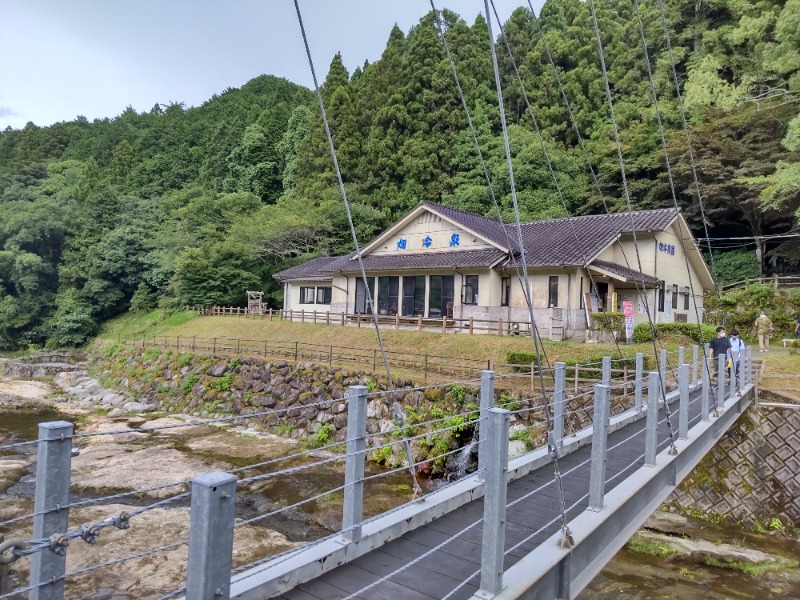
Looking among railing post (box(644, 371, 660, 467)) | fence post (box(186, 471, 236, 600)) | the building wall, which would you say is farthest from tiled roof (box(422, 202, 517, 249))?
fence post (box(186, 471, 236, 600))

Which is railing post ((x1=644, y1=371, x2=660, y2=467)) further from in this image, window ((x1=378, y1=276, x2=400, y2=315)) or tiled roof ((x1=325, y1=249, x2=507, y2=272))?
window ((x1=378, y1=276, x2=400, y2=315))

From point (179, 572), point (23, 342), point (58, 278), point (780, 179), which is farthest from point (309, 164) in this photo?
→ point (179, 572)

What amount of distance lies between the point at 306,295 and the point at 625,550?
2478 cm

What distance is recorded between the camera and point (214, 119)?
65938 millimetres

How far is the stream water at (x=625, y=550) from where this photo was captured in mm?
7180

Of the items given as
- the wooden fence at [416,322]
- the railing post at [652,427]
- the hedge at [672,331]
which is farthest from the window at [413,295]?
the railing post at [652,427]

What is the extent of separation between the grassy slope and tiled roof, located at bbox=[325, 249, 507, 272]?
10.3 feet

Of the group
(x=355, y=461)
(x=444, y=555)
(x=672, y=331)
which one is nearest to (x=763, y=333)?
(x=672, y=331)

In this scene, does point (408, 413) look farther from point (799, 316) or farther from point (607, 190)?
point (607, 190)

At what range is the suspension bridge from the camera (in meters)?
2.08

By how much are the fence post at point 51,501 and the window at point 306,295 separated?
93.1 feet

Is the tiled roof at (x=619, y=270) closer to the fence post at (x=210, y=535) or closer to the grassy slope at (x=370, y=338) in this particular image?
the grassy slope at (x=370, y=338)

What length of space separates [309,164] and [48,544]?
1717 inches

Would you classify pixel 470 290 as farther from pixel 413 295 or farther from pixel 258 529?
pixel 258 529
